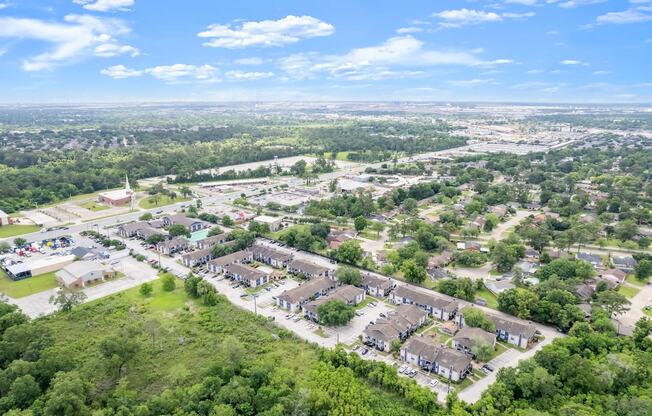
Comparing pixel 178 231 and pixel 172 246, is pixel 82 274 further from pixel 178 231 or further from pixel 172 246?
pixel 178 231

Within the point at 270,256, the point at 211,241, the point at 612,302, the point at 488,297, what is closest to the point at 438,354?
the point at 488,297

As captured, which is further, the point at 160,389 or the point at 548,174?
the point at 548,174

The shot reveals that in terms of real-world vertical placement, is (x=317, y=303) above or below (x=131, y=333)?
below

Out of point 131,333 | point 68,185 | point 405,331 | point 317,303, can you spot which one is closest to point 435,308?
point 405,331

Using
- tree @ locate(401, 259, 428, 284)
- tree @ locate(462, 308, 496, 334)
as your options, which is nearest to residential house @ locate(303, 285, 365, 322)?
tree @ locate(401, 259, 428, 284)

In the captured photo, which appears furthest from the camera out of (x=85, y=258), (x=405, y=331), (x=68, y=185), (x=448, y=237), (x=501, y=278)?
(x=68, y=185)

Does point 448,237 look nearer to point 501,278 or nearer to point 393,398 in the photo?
point 501,278

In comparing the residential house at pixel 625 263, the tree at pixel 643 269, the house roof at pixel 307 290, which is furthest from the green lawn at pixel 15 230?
the tree at pixel 643 269
